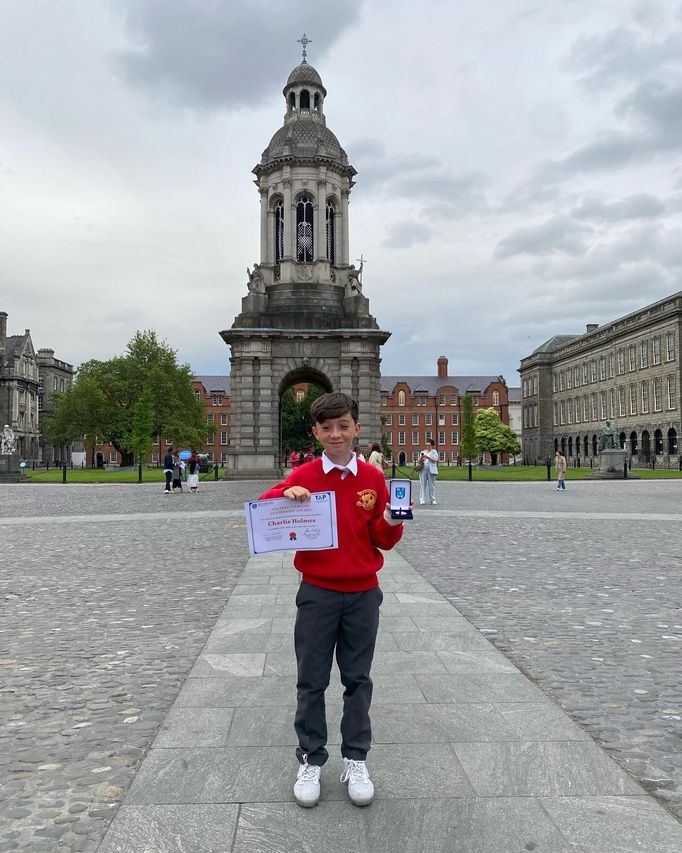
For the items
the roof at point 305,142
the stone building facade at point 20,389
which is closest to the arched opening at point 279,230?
the roof at point 305,142

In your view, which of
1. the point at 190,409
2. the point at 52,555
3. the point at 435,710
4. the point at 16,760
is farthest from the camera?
the point at 190,409

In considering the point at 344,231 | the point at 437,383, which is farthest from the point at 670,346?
the point at 437,383

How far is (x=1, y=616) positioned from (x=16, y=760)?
3.73 metres

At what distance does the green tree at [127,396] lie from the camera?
6506cm

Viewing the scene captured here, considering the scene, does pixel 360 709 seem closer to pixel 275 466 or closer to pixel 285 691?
pixel 285 691

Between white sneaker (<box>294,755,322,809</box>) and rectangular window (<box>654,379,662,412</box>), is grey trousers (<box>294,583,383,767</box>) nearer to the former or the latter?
white sneaker (<box>294,755,322,809</box>)

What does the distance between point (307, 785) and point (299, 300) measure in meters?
38.0

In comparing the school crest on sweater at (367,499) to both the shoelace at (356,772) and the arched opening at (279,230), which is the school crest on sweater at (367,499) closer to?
the shoelace at (356,772)

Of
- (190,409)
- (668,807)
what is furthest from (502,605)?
(190,409)

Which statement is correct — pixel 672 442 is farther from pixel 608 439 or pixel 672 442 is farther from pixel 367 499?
pixel 367 499

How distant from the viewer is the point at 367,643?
11.5ft

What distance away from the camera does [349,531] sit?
3.47 metres

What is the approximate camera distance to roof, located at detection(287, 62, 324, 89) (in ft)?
141

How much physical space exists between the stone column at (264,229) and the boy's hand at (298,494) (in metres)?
39.7
